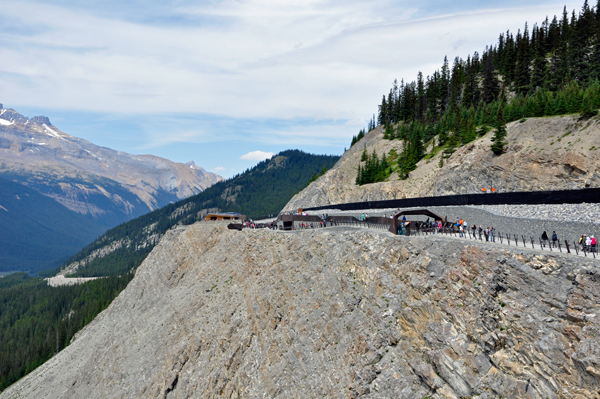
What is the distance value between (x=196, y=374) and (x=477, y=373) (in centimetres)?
3129

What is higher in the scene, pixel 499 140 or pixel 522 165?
pixel 499 140

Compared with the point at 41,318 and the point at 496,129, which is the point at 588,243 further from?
the point at 41,318

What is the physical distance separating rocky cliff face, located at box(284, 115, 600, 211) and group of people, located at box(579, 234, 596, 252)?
26672 millimetres

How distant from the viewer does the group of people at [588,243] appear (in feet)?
64.6

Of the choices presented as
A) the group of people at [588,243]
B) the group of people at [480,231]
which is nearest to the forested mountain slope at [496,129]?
the group of people at [480,231]

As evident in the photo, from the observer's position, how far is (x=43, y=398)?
59562mm

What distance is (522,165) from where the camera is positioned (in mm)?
50844

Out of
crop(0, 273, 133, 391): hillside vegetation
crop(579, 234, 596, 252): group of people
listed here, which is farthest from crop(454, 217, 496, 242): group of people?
crop(0, 273, 133, 391): hillside vegetation

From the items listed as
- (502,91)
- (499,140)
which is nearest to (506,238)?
(499,140)

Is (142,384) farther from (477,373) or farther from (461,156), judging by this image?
(461,156)

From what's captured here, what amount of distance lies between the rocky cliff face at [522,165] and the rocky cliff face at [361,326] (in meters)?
29.2

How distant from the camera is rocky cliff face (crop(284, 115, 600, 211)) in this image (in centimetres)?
4509

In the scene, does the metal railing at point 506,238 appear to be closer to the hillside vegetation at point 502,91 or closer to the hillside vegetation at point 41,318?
the hillside vegetation at point 502,91

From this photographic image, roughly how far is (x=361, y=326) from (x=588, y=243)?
578 inches
